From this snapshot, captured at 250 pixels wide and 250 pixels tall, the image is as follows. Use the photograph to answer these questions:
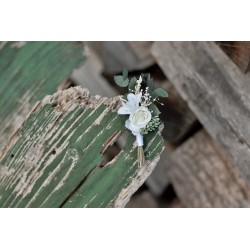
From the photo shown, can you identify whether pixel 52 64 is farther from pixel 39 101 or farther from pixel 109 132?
pixel 109 132

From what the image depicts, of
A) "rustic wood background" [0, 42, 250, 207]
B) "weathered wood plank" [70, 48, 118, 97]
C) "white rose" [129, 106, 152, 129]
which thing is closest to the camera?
"white rose" [129, 106, 152, 129]

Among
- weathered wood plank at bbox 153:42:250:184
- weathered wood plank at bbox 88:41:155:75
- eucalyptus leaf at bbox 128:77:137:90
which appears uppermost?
eucalyptus leaf at bbox 128:77:137:90

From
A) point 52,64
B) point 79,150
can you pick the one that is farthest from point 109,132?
point 52,64

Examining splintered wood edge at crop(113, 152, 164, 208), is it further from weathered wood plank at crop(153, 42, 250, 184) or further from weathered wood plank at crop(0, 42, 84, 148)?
weathered wood plank at crop(0, 42, 84, 148)

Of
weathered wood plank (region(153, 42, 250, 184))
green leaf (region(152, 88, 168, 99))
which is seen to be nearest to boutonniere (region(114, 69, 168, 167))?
green leaf (region(152, 88, 168, 99))

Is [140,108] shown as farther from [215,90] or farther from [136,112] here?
[215,90]

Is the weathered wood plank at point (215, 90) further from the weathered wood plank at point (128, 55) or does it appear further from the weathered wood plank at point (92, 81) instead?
the weathered wood plank at point (92, 81)

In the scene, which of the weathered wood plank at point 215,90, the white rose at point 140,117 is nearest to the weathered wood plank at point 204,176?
the weathered wood plank at point 215,90

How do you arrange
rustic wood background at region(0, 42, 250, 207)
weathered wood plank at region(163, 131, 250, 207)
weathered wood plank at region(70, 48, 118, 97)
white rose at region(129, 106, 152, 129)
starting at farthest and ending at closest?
weathered wood plank at region(70, 48, 118, 97)
weathered wood plank at region(163, 131, 250, 207)
rustic wood background at region(0, 42, 250, 207)
white rose at region(129, 106, 152, 129)
